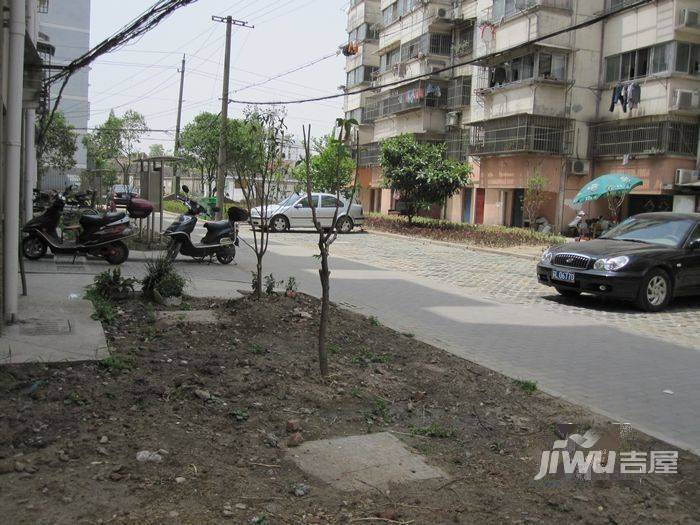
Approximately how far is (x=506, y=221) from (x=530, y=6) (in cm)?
1039

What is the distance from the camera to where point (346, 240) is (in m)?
25.4

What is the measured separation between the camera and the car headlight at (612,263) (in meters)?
10.4

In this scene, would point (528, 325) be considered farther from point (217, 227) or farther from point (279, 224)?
point (279, 224)

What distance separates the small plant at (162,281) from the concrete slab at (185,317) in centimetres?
62

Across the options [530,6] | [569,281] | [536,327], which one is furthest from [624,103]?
[536,327]

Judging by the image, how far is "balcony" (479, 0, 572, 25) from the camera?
3014 centimetres

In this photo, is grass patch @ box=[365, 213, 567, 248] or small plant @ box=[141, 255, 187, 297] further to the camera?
grass patch @ box=[365, 213, 567, 248]

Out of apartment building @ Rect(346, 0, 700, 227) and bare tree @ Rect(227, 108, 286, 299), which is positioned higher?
apartment building @ Rect(346, 0, 700, 227)

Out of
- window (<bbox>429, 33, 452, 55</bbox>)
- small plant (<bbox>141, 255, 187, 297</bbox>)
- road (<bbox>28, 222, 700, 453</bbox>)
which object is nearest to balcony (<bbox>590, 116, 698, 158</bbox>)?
window (<bbox>429, 33, 452, 55</bbox>)

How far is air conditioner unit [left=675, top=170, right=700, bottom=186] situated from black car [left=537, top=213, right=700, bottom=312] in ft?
54.9

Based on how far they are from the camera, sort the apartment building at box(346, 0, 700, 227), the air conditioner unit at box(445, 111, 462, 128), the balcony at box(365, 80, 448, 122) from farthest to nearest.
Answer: the balcony at box(365, 80, 448, 122) → the air conditioner unit at box(445, 111, 462, 128) → the apartment building at box(346, 0, 700, 227)

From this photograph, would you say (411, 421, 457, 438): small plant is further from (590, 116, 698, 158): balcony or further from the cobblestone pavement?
(590, 116, 698, 158): balcony

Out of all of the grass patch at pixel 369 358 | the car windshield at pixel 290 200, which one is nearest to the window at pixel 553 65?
the car windshield at pixel 290 200

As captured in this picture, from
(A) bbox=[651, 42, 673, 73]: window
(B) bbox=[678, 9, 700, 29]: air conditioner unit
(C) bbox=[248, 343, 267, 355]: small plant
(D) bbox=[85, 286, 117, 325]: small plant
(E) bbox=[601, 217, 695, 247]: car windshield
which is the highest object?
(B) bbox=[678, 9, 700, 29]: air conditioner unit
